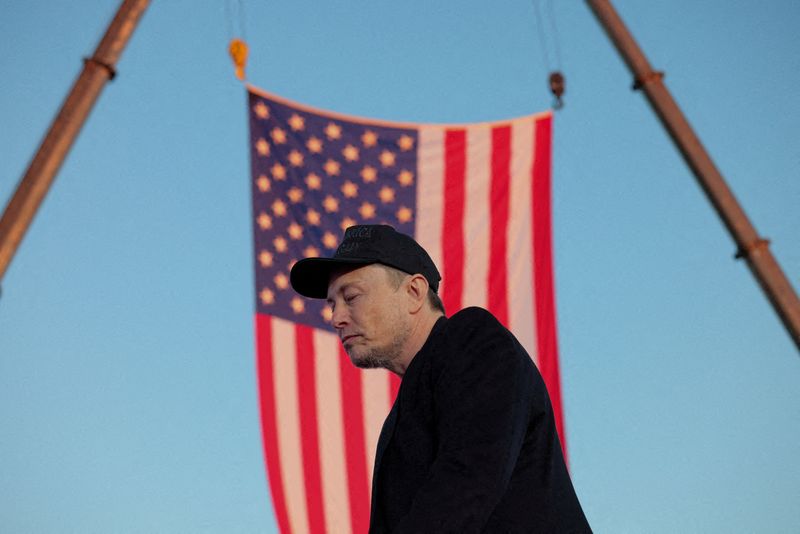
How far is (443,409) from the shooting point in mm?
2227

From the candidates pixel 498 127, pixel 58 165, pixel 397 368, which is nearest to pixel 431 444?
pixel 397 368

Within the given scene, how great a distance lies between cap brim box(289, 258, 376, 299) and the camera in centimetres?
266

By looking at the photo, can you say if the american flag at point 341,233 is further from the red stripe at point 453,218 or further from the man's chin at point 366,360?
the man's chin at point 366,360

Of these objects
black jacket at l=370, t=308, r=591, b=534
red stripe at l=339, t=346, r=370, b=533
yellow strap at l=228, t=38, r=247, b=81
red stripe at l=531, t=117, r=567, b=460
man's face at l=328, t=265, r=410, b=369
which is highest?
yellow strap at l=228, t=38, r=247, b=81

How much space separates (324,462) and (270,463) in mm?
456

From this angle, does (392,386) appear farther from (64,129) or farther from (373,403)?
(64,129)

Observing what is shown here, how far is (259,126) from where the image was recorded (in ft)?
27.6

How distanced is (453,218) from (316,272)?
19.4ft

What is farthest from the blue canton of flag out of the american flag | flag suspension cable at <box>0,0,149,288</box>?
flag suspension cable at <box>0,0,149,288</box>

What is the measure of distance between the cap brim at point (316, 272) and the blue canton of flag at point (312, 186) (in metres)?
5.25

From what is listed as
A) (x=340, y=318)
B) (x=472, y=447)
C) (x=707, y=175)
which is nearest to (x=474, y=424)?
(x=472, y=447)

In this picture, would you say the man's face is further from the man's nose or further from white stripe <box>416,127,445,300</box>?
white stripe <box>416,127,445,300</box>

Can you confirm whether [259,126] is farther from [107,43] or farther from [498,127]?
[107,43]

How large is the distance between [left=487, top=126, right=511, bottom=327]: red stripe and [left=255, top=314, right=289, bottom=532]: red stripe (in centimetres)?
209
